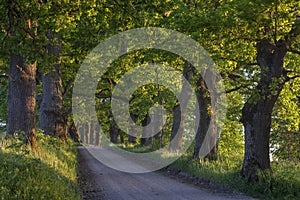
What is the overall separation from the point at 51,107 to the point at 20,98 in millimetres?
11316

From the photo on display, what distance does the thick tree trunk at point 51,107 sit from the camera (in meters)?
25.3

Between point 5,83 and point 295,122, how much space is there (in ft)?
85.5

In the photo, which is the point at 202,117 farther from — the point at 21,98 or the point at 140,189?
the point at 21,98

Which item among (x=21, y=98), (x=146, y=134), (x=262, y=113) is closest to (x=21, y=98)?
(x=21, y=98)

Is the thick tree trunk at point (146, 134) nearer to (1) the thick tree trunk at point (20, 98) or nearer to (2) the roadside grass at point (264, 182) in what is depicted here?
(2) the roadside grass at point (264, 182)

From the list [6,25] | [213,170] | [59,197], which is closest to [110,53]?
[213,170]

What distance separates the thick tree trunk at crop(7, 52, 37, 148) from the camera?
1448 cm

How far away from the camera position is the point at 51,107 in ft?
84.5

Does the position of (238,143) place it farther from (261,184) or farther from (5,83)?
(261,184)

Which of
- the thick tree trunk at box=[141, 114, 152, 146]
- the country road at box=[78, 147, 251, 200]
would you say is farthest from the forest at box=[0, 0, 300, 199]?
the thick tree trunk at box=[141, 114, 152, 146]

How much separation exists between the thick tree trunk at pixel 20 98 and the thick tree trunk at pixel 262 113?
8.08 meters

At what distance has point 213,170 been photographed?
15406mm

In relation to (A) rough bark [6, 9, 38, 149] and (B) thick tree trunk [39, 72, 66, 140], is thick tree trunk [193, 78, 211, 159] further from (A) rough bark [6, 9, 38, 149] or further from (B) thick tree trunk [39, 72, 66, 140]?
(B) thick tree trunk [39, 72, 66, 140]

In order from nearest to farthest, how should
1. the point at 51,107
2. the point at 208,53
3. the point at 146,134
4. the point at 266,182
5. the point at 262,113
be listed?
the point at 266,182 < the point at 262,113 < the point at 208,53 < the point at 51,107 < the point at 146,134
